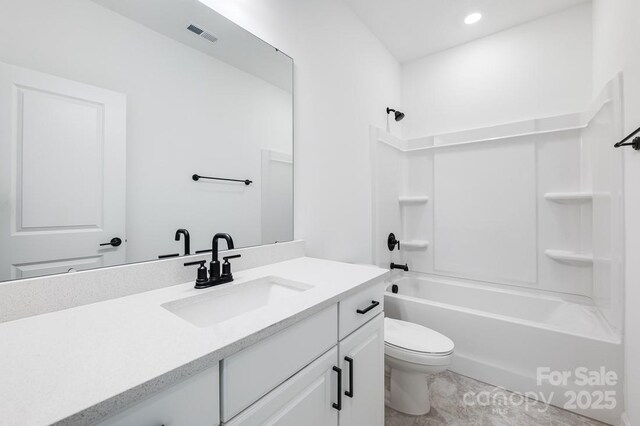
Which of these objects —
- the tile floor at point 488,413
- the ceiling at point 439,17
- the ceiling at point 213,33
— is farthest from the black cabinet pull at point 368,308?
the ceiling at point 439,17

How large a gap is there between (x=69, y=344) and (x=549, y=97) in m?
3.17

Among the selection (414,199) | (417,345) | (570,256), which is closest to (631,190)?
(570,256)

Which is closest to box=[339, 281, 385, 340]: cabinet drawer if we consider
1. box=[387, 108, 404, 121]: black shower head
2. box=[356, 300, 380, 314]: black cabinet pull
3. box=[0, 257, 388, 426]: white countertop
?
box=[356, 300, 380, 314]: black cabinet pull

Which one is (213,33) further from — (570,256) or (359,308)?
(570,256)

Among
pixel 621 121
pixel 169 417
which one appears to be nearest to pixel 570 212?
pixel 621 121

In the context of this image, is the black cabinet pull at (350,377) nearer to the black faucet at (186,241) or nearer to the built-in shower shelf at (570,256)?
the black faucet at (186,241)

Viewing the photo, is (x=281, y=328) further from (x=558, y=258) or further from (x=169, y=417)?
(x=558, y=258)

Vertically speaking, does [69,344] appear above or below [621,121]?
below

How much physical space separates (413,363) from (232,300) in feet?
3.58

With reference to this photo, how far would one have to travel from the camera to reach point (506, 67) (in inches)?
93.7

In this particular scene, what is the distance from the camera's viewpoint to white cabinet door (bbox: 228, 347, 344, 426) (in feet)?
2.18

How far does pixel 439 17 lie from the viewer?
7.22 feet

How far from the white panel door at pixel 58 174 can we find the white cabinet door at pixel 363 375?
891mm

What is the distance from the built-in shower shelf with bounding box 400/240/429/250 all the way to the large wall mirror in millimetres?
1807
